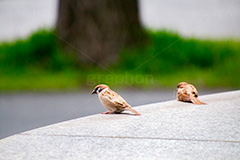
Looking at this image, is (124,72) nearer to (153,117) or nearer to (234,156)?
(153,117)

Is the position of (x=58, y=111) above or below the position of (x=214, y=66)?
below

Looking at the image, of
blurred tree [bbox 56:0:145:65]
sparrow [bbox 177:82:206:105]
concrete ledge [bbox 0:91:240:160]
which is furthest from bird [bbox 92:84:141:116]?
blurred tree [bbox 56:0:145:65]

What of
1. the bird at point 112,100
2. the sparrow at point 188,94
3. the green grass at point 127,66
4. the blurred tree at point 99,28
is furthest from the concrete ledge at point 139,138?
the blurred tree at point 99,28

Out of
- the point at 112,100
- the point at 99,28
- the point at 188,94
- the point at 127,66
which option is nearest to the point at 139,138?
the point at 112,100

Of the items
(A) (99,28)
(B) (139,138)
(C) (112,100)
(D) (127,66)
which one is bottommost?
(B) (139,138)

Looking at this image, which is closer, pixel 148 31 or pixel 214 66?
pixel 148 31

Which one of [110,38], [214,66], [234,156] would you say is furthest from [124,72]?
[234,156]

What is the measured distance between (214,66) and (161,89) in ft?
4.03

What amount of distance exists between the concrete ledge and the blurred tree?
1.61 metres

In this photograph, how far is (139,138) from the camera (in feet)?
7.77

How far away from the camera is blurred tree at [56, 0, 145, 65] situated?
4566mm

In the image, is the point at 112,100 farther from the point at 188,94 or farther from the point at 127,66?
the point at 127,66

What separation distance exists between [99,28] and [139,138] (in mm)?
2598

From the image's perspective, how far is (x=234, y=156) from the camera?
1991 mm
